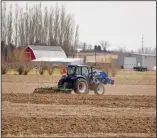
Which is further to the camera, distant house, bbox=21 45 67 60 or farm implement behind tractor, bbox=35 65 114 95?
distant house, bbox=21 45 67 60

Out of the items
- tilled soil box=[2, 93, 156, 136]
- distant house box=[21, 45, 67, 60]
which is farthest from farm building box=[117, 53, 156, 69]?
tilled soil box=[2, 93, 156, 136]

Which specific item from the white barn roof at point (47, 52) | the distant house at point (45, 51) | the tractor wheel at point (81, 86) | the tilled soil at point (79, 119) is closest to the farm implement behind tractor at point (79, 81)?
the tractor wheel at point (81, 86)

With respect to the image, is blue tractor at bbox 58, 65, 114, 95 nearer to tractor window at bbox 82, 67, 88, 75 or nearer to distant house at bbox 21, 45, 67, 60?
tractor window at bbox 82, 67, 88, 75

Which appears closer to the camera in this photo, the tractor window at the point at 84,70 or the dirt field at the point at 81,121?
the dirt field at the point at 81,121

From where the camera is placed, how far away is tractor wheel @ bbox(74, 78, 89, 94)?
22.7 meters

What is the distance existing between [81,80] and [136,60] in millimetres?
93216

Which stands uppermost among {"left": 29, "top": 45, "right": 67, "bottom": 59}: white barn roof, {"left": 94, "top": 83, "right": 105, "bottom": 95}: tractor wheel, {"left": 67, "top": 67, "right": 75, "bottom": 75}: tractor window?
{"left": 29, "top": 45, "right": 67, "bottom": 59}: white barn roof

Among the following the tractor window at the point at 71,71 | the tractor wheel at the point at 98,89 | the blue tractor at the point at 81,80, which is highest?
the tractor window at the point at 71,71

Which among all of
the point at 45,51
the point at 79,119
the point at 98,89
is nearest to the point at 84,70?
the point at 98,89

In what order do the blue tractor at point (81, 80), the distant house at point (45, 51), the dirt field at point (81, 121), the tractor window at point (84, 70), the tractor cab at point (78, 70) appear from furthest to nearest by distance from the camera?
1. the distant house at point (45, 51)
2. the tractor window at point (84, 70)
3. the tractor cab at point (78, 70)
4. the blue tractor at point (81, 80)
5. the dirt field at point (81, 121)

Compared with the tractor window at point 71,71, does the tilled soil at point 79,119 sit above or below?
below

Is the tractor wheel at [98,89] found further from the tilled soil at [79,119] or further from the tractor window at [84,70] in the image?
the tilled soil at [79,119]

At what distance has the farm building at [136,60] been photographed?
11356 cm

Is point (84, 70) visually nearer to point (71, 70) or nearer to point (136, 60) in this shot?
point (71, 70)
